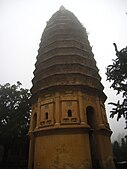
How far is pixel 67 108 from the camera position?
1205 centimetres

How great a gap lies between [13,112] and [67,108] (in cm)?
969

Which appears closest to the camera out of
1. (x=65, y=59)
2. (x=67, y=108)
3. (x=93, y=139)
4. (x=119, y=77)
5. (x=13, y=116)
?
(x=119, y=77)

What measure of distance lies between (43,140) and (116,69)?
20.8 feet

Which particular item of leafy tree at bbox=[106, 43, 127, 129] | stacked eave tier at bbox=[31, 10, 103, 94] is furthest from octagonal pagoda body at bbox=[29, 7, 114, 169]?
leafy tree at bbox=[106, 43, 127, 129]

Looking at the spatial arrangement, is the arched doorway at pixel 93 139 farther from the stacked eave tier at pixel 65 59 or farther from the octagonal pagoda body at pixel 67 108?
the stacked eave tier at pixel 65 59

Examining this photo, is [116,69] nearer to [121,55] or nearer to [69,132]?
[121,55]

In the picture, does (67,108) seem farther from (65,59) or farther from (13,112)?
(13,112)

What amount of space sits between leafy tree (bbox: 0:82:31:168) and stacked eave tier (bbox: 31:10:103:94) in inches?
234

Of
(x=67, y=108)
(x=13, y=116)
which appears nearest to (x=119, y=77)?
(x=67, y=108)

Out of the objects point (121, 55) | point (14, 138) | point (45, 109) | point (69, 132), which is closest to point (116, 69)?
point (121, 55)

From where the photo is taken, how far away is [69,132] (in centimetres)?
1116

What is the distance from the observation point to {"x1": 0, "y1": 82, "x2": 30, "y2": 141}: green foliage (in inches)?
720

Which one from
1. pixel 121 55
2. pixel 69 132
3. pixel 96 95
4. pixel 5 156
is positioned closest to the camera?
pixel 121 55

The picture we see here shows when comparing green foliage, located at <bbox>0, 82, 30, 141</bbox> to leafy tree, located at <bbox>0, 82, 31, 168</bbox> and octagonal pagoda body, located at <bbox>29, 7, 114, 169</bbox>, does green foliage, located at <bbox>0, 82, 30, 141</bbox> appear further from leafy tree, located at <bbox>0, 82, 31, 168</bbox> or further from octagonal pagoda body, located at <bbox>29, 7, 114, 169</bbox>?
octagonal pagoda body, located at <bbox>29, 7, 114, 169</bbox>
